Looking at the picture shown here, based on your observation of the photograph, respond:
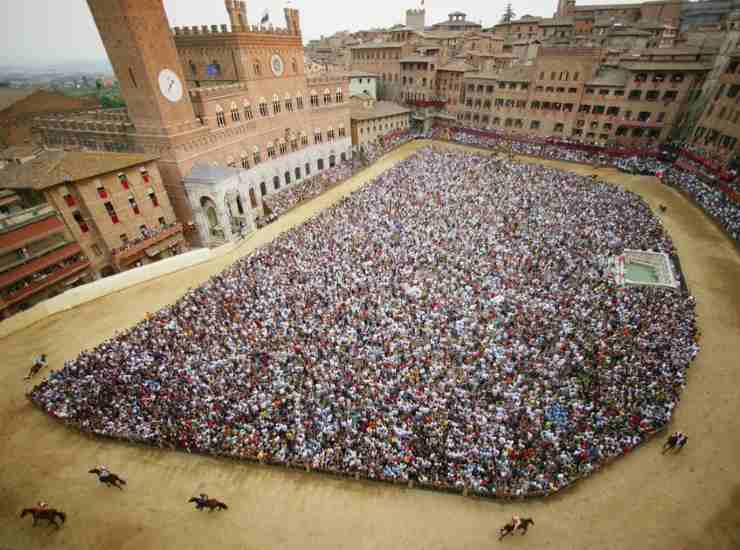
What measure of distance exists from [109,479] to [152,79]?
30733 millimetres

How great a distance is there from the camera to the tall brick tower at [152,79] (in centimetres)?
2764

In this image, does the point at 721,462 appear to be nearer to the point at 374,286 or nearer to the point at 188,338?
the point at 374,286

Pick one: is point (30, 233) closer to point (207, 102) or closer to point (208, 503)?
point (207, 102)

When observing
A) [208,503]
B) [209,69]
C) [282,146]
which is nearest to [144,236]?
[282,146]

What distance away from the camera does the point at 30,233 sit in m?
23.9

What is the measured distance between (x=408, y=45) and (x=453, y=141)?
21606mm

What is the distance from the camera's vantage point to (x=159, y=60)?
2975 cm

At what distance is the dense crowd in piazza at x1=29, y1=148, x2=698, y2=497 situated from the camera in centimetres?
1521

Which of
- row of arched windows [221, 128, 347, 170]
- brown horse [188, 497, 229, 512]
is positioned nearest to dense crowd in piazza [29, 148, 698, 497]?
brown horse [188, 497, 229, 512]

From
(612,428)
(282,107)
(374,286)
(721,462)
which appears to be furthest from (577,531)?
(282,107)

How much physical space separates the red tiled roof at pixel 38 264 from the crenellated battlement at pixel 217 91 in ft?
58.3

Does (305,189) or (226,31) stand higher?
(226,31)

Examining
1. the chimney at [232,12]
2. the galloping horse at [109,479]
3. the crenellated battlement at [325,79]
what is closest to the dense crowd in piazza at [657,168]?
the crenellated battlement at [325,79]

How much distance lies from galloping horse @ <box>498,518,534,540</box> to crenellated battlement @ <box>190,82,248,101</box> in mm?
39988
